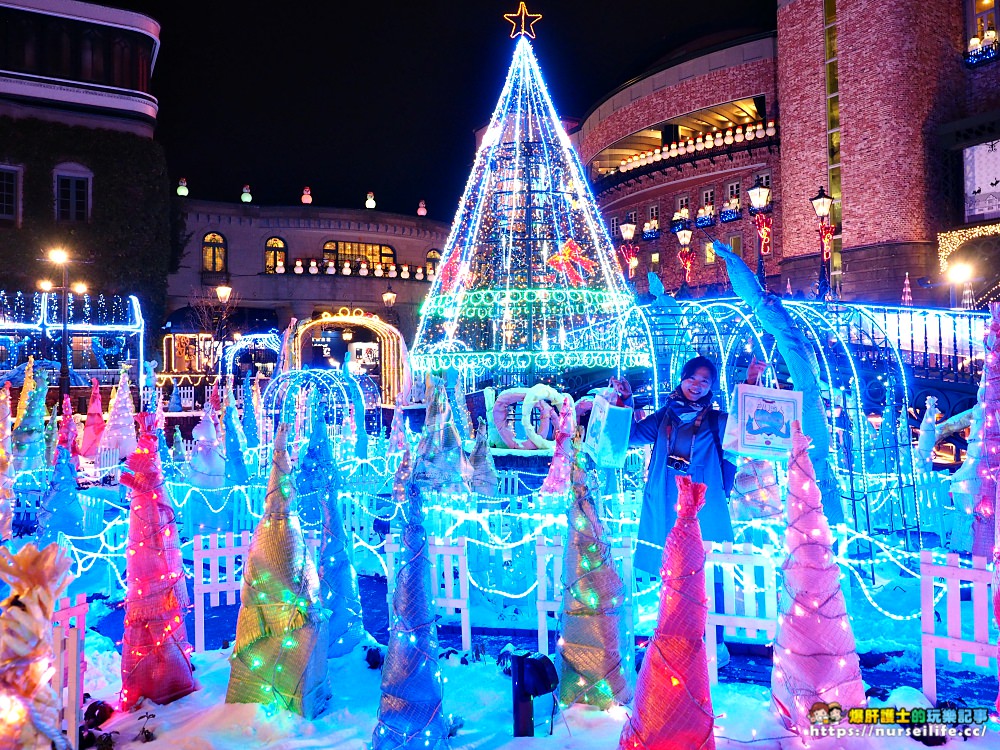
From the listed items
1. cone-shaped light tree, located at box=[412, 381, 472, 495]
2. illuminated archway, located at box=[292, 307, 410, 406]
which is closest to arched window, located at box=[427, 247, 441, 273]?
illuminated archway, located at box=[292, 307, 410, 406]

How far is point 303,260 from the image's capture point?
41281mm

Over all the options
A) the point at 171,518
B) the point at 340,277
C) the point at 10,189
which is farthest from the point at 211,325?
the point at 171,518

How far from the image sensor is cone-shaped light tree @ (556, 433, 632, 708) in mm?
4254

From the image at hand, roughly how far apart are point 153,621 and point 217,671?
27.8 inches

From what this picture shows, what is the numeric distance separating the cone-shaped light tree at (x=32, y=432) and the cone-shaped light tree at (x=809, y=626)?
10981 millimetres

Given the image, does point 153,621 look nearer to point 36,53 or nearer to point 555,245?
point 555,245

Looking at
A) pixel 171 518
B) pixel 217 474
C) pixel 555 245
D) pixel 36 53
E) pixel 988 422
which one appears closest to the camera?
pixel 171 518

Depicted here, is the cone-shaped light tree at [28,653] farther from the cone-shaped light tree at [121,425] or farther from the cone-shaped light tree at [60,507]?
the cone-shaped light tree at [121,425]

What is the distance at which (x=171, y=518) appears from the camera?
4.84 m

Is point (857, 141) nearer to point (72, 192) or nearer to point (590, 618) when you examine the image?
point (590, 618)

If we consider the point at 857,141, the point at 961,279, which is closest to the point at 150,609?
the point at 961,279

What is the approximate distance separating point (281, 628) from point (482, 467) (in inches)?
195

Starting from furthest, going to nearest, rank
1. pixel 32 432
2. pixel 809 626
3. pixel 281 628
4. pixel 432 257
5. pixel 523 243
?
1. pixel 432 257
2. pixel 523 243
3. pixel 32 432
4. pixel 281 628
5. pixel 809 626

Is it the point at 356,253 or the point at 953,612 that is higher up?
the point at 356,253
